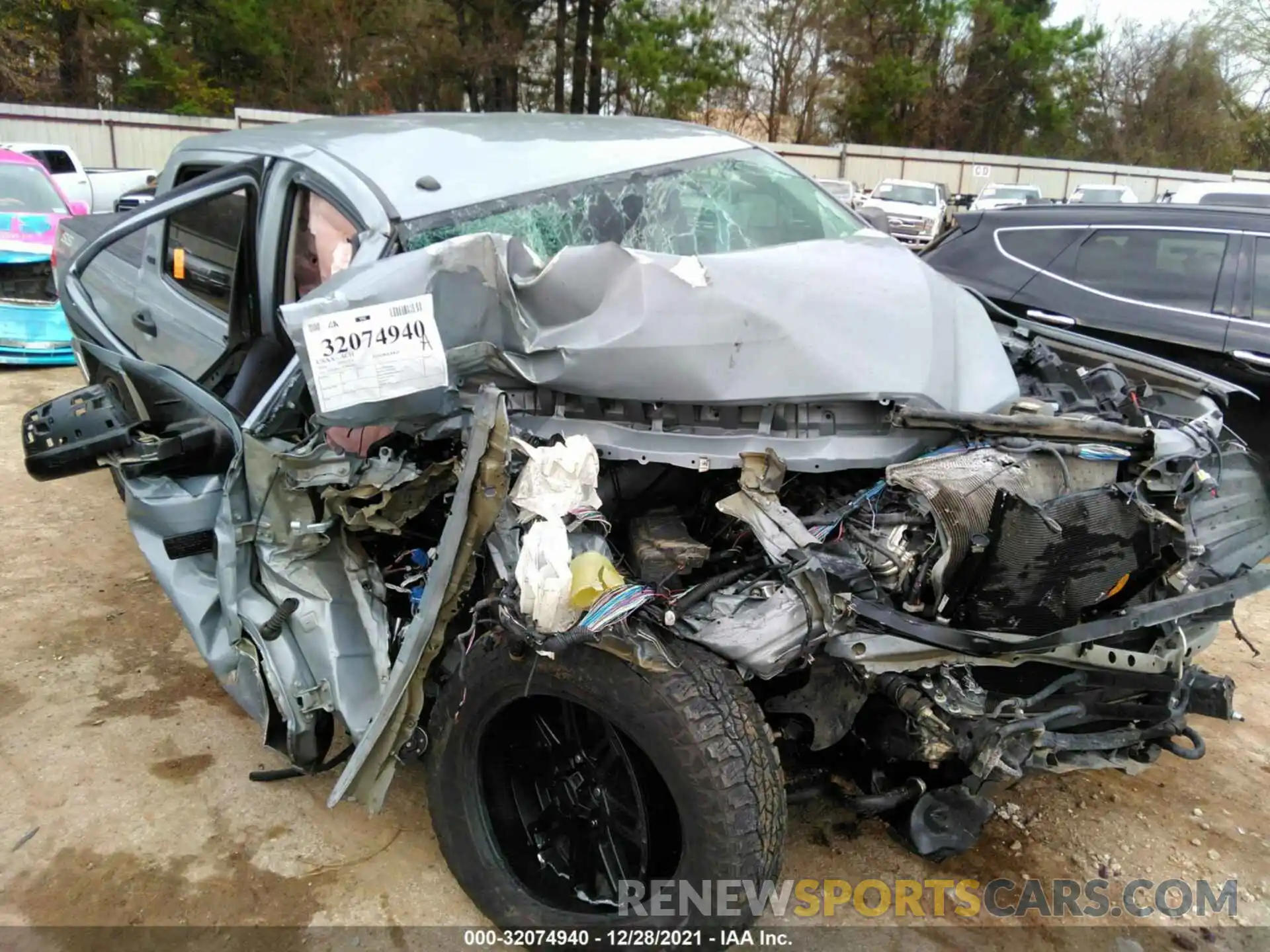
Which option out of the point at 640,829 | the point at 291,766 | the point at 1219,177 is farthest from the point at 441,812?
the point at 1219,177

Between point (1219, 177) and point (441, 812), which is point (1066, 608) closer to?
point (441, 812)

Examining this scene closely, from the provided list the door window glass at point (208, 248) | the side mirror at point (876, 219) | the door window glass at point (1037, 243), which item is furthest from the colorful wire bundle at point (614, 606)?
the door window glass at point (1037, 243)

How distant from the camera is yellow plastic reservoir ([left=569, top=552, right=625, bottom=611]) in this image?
2025 mm

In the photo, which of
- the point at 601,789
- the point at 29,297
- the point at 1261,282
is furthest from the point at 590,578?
the point at 29,297

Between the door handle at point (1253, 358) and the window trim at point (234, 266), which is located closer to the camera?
the window trim at point (234, 266)

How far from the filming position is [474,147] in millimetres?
3133

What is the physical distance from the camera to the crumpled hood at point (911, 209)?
1858 cm

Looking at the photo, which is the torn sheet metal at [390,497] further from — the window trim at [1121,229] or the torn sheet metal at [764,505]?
the window trim at [1121,229]

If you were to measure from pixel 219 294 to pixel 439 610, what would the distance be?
195 centimetres

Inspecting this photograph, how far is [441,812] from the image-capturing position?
2.38 m

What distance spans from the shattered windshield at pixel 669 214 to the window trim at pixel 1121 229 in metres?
2.32

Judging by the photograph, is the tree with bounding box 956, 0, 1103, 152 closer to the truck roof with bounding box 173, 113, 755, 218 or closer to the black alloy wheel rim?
the truck roof with bounding box 173, 113, 755, 218

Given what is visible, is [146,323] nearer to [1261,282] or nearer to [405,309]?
[405,309]

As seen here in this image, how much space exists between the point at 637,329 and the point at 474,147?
4.07ft
